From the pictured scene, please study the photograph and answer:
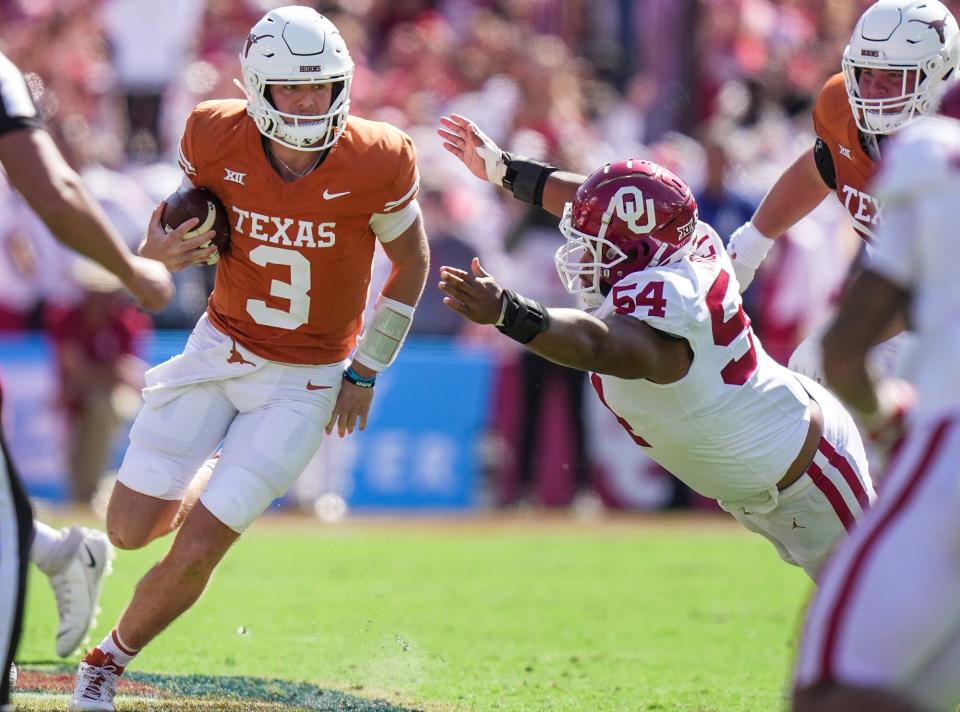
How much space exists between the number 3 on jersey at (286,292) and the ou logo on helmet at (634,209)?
3.73 feet

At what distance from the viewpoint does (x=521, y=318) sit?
4215mm

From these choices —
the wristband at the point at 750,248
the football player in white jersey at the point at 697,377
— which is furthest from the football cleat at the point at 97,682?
the wristband at the point at 750,248

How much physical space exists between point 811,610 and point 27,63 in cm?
1007

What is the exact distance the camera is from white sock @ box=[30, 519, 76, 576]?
19.2 ft

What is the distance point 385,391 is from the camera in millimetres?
10719

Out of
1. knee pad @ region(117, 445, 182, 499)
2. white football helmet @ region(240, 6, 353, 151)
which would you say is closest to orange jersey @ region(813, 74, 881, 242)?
white football helmet @ region(240, 6, 353, 151)

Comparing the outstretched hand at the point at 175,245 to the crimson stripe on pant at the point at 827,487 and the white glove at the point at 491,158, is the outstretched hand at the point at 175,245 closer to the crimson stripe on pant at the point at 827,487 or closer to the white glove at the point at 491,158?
the white glove at the point at 491,158

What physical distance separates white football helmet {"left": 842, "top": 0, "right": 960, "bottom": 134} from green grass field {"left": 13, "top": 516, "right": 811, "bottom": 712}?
2.18 meters

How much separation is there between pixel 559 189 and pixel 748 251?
2.80 ft

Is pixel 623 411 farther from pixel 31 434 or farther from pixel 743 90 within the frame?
pixel 743 90

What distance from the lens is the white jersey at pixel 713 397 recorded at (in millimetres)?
4625

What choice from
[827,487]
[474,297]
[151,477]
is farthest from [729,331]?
[151,477]

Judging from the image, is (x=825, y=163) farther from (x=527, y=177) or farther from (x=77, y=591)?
(x=77, y=591)

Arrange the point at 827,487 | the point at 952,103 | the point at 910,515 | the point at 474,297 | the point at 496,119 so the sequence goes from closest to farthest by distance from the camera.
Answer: the point at 910,515 < the point at 952,103 < the point at 474,297 < the point at 827,487 < the point at 496,119
